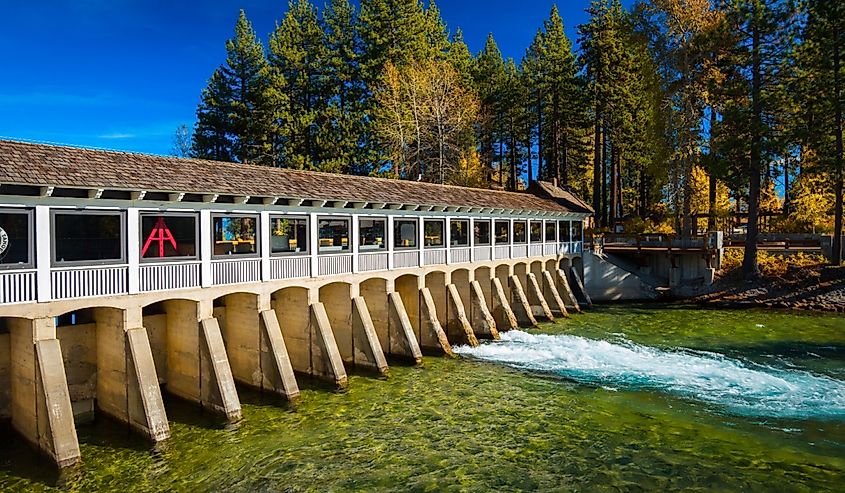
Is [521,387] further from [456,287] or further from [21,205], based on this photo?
[21,205]

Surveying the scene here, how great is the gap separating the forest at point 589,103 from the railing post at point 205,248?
2425 centimetres

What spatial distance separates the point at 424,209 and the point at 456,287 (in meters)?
4.88

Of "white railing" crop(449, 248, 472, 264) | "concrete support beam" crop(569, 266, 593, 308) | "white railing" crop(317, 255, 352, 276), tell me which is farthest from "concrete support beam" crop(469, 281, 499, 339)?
"concrete support beam" crop(569, 266, 593, 308)

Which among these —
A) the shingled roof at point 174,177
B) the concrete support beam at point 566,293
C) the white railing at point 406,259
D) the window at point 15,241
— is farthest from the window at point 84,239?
the concrete support beam at point 566,293

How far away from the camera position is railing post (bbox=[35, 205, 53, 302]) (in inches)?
449

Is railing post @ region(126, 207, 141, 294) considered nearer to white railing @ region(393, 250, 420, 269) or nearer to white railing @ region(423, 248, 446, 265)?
white railing @ region(393, 250, 420, 269)

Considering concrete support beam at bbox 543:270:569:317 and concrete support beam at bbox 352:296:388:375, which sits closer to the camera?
concrete support beam at bbox 352:296:388:375

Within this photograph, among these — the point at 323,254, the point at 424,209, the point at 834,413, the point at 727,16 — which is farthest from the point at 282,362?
the point at 727,16

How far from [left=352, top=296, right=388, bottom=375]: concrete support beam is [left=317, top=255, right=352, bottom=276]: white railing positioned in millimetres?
1101

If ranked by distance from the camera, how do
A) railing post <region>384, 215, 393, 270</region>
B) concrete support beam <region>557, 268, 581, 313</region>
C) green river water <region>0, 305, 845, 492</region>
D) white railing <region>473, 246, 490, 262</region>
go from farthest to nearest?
concrete support beam <region>557, 268, 581, 313</region> < white railing <region>473, 246, 490, 262</region> < railing post <region>384, 215, 393, 270</region> < green river water <region>0, 305, 845, 492</region>

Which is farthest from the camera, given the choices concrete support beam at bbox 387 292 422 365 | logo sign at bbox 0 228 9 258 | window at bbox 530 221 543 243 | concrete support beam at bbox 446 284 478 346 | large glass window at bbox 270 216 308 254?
window at bbox 530 221 543 243

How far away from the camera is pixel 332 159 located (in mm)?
41469

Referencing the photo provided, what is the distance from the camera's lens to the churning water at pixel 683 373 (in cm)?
1452

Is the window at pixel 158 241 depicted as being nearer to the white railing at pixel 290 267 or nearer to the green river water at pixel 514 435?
the white railing at pixel 290 267
